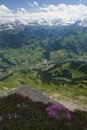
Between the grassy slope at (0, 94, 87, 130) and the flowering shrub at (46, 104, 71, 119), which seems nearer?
the grassy slope at (0, 94, 87, 130)

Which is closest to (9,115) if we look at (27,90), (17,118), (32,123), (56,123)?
(17,118)

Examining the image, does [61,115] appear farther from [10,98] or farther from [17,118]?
[10,98]

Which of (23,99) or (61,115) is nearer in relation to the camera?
(61,115)

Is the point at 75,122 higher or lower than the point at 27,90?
higher

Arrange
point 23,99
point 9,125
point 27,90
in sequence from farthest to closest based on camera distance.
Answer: point 27,90 → point 23,99 → point 9,125

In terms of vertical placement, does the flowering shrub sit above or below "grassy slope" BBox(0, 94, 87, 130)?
above

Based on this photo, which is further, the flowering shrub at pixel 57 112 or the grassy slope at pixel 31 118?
the flowering shrub at pixel 57 112

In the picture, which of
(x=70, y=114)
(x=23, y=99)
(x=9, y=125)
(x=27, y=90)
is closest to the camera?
(x=9, y=125)

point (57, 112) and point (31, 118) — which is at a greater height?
point (57, 112)

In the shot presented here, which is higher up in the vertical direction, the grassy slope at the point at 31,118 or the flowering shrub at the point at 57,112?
the flowering shrub at the point at 57,112

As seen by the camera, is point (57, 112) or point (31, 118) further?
point (57, 112)

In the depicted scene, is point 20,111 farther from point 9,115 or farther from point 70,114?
point 70,114
